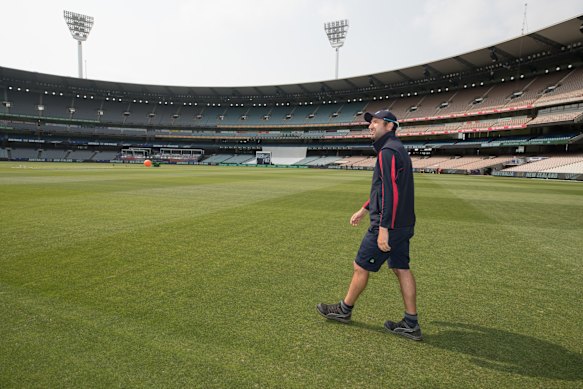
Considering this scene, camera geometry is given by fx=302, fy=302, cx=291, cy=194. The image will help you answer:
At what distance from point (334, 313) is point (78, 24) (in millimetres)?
89585

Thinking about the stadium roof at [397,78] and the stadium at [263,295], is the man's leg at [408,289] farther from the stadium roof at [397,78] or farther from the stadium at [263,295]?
the stadium roof at [397,78]

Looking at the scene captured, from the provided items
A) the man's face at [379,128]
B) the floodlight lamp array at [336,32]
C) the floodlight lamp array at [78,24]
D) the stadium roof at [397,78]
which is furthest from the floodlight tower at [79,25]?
the man's face at [379,128]

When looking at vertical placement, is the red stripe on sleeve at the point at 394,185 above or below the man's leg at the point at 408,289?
above

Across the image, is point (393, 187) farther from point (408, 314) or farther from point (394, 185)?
point (408, 314)

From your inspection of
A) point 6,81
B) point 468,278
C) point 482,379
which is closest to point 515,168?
point 468,278

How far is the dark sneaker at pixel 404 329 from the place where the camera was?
302cm

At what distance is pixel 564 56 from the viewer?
41656 mm

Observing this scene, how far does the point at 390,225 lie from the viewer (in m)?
3.01

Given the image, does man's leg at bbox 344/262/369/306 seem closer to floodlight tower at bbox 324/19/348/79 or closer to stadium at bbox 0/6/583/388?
stadium at bbox 0/6/583/388

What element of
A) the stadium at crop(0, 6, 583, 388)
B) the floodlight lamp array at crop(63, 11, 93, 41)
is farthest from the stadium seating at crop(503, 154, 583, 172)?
the floodlight lamp array at crop(63, 11, 93, 41)

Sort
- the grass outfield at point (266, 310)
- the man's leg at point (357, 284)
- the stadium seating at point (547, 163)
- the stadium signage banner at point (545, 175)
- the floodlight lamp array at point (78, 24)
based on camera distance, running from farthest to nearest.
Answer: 1. the floodlight lamp array at point (78, 24)
2. the stadium seating at point (547, 163)
3. the stadium signage banner at point (545, 175)
4. the man's leg at point (357, 284)
5. the grass outfield at point (266, 310)

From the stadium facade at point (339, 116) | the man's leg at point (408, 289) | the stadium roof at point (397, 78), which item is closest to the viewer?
the man's leg at point (408, 289)

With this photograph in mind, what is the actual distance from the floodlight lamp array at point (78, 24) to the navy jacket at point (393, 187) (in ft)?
289

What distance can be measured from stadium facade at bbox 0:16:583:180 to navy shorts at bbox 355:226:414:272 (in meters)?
39.4
